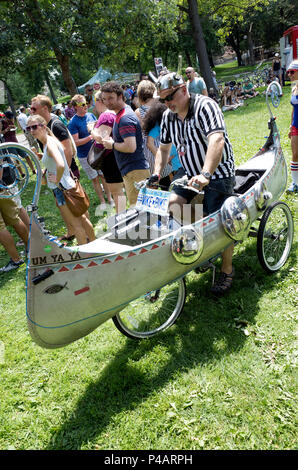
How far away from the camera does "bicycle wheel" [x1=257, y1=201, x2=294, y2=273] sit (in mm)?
3619

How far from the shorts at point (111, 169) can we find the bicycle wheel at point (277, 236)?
226 cm

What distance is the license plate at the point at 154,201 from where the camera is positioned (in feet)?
9.32

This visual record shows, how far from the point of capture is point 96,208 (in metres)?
7.18

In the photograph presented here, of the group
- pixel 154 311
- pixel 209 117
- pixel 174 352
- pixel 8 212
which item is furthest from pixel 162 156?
pixel 8 212

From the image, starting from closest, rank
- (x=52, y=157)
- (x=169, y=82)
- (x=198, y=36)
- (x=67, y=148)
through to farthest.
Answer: (x=169, y=82)
(x=52, y=157)
(x=67, y=148)
(x=198, y=36)

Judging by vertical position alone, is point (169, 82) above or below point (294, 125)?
above

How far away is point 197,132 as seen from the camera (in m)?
2.98

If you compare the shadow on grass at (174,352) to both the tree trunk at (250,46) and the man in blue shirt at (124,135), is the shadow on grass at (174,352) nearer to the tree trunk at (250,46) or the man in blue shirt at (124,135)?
the man in blue shirt at (124,135)

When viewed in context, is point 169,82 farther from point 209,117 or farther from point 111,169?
point 111,169

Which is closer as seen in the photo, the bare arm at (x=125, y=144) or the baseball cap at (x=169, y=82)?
the baseball cap at (x=169, y=82)

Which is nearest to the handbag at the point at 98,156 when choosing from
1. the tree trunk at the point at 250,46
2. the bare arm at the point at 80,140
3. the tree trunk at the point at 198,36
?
the bare arm at the point at 80,140

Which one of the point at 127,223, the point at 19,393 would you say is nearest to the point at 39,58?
the point at 127,223

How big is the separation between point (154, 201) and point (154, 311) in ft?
3.86
